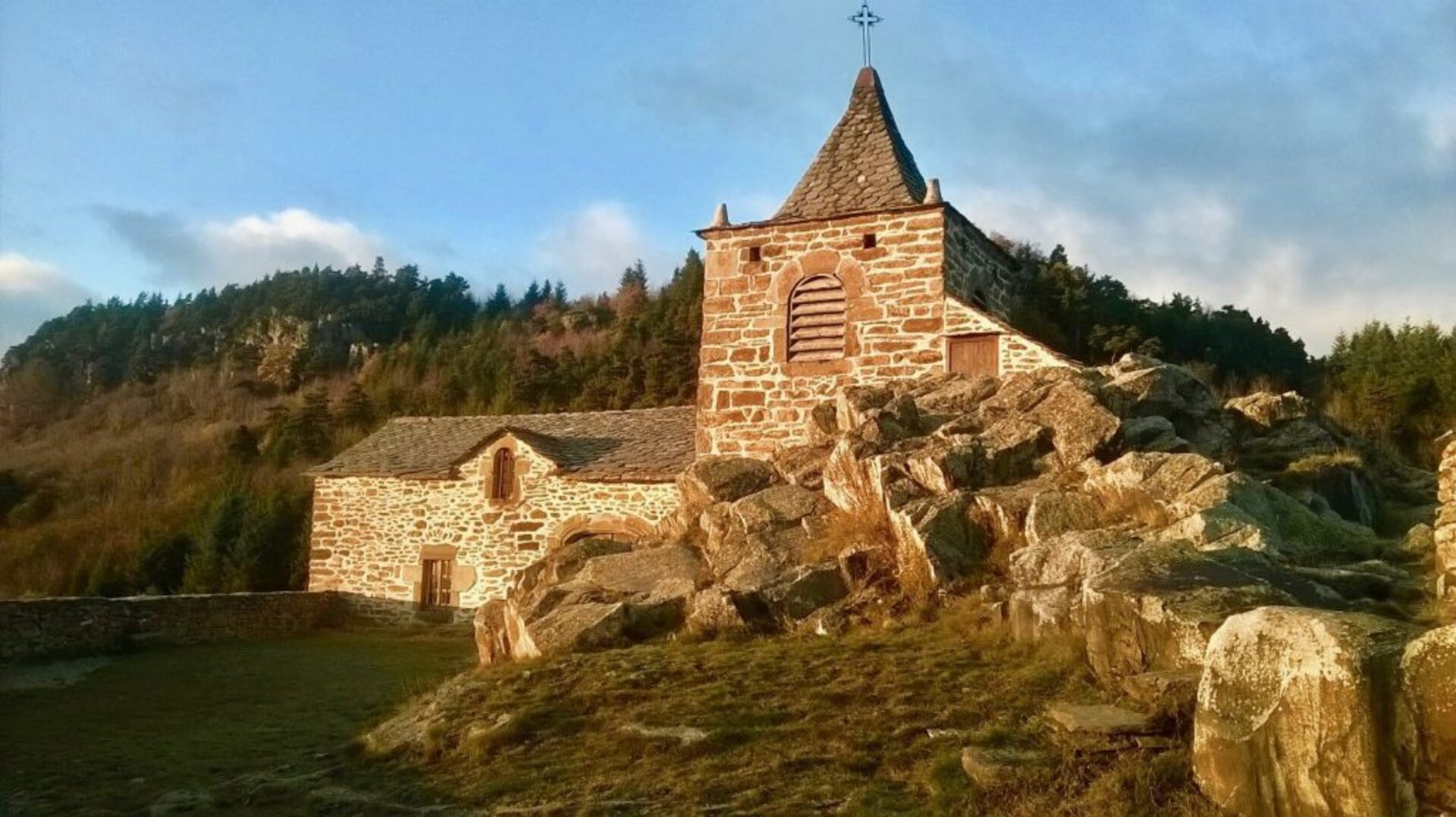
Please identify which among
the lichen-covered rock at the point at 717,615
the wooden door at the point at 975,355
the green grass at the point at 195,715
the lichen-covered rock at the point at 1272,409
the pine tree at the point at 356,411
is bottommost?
the green grass at the point at 195,715

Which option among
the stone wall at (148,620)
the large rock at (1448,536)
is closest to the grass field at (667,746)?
the large rock at (1448,536)

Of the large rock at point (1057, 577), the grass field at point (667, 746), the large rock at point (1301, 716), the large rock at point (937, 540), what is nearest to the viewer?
the large rock at point (1301, 716)

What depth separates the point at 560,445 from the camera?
66.7 ft

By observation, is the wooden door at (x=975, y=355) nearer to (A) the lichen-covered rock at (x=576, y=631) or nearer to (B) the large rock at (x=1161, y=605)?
(A) the lichen-covered rock at (x=576, y=631)

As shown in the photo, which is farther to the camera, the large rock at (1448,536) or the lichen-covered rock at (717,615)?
the lichen-covered rock at (717,615)

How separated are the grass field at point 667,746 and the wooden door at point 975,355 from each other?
6.28m

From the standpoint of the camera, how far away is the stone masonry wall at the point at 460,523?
19031mm

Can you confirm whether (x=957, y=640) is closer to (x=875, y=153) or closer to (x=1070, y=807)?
(x=1070, y=807)

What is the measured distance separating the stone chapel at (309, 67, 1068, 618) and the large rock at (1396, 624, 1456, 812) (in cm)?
972

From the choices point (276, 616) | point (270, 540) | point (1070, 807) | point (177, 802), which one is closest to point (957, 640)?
point (1070, 807)

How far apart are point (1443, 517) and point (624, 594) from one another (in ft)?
23.7

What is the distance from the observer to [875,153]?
1683 centimetres

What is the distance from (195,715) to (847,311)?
9.57 m

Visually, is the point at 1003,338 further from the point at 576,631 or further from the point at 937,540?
the point at 576,631
